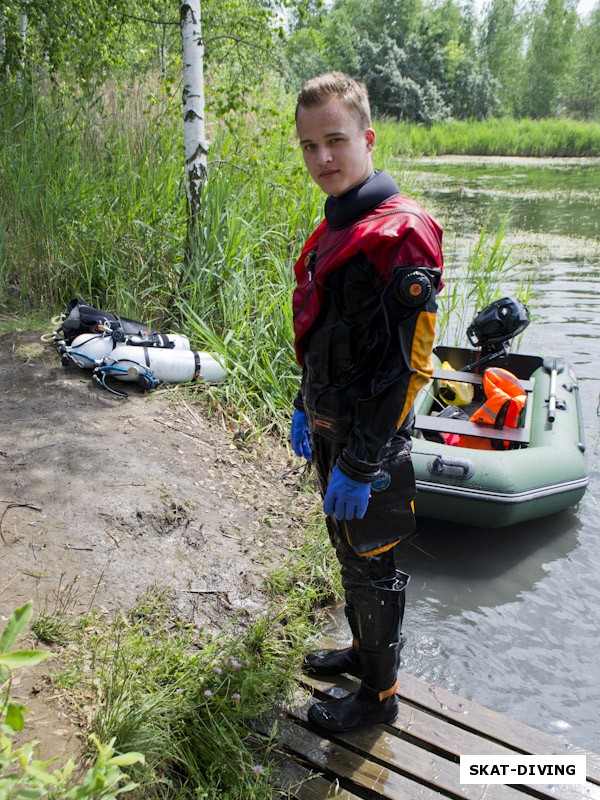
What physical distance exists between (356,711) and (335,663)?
0.26 meters

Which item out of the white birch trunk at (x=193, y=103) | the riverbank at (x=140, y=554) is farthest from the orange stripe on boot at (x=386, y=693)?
the white birch trunk at (x=193, y=103)

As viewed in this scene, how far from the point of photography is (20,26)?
7348mm

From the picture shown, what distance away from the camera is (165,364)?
3.92m

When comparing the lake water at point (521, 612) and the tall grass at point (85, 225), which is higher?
the tall grass at point (85, 225)

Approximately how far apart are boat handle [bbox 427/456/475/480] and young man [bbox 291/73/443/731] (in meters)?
1.45

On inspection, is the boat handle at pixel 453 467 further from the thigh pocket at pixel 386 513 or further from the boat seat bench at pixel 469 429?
the thigh pocket at pixel 386 513

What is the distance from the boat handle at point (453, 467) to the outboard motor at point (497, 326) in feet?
3.58

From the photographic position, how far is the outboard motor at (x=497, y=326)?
13.8ft

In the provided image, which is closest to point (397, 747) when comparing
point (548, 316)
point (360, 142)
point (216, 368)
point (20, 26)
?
point (360, 142)

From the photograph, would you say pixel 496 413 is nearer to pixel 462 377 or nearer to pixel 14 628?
pixel 462 377

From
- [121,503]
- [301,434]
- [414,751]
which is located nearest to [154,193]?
[121,503]

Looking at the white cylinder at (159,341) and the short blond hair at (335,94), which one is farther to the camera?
the white cylinder at (159,341)

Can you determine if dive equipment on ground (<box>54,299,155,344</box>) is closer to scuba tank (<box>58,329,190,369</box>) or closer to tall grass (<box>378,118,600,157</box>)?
scuba tank (<box>58,329,190,369</box>)

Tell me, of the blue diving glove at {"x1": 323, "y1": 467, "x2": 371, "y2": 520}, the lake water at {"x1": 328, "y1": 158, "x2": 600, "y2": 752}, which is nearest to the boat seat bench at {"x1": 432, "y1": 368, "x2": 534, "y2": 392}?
the lake water at {"x1": 328, "y1": 158, "x2": 600, "y2": 752}
